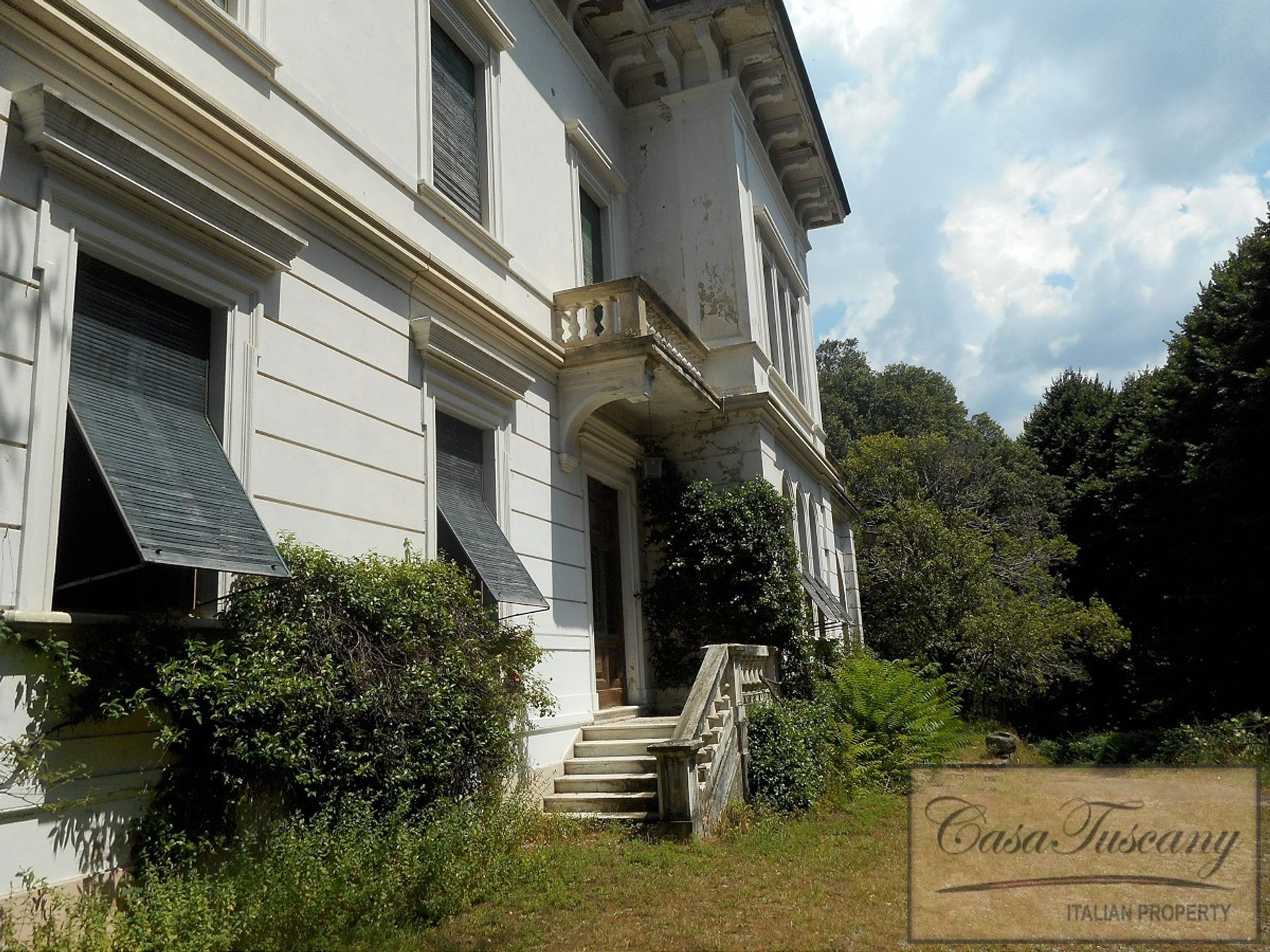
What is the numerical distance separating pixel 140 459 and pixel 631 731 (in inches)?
256

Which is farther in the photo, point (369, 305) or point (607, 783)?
point (607, 783)

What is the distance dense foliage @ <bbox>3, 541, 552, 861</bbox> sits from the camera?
5.42 meters

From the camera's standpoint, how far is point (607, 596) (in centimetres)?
1285

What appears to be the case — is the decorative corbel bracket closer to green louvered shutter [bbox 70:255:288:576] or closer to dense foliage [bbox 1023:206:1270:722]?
green louvered shutter [bbox 70:255:288:576]

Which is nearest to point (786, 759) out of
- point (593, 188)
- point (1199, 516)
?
point (593, 188)

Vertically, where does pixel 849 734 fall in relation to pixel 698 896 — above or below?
above

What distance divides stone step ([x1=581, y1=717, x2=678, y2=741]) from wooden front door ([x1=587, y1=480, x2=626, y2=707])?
109 cm

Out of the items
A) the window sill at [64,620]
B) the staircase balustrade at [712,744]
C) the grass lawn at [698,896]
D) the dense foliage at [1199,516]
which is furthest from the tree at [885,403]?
the window sill at [64,620]

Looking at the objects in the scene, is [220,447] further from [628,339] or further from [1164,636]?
[1164,636]

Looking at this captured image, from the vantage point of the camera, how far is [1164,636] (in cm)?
2322

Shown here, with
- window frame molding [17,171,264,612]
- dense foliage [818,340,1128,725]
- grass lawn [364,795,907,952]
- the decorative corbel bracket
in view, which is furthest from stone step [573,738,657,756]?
Result: dense foliage [818,340,1128,725]

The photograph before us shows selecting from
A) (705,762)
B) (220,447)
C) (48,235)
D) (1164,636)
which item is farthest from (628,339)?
(1164,636)

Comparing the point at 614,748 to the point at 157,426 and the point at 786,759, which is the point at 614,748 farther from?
the point at 157,426

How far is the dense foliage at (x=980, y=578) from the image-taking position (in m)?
22.9
